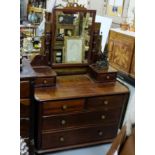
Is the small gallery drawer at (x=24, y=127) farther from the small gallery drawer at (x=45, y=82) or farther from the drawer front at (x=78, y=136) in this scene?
the small gallery drawer at (x=45, y=82)

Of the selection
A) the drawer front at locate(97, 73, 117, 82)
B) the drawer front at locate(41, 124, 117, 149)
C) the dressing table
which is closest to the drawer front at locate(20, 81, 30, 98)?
the dressing table

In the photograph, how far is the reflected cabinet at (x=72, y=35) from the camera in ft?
6.37

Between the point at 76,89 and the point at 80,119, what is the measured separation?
0.89ft

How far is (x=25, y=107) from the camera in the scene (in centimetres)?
170

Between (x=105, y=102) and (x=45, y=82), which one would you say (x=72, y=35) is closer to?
(x=45, y=82)

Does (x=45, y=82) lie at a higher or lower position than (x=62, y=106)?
higher

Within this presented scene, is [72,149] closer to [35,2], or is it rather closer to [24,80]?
[24,80]

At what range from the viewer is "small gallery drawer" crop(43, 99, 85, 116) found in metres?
1.78

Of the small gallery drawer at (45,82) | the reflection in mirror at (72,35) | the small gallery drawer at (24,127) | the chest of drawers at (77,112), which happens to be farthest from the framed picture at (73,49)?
the small gallery drawer at (24,127)

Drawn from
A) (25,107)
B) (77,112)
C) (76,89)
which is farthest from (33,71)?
(77,112)
